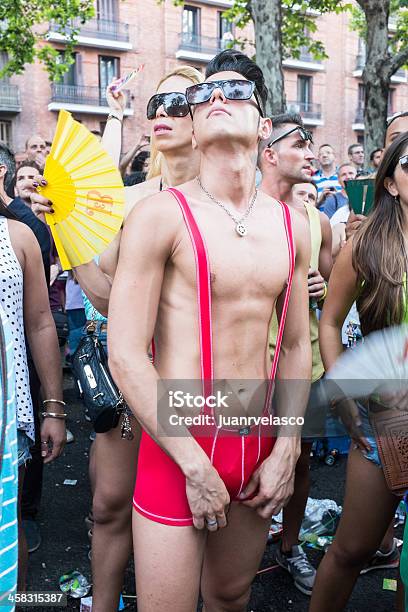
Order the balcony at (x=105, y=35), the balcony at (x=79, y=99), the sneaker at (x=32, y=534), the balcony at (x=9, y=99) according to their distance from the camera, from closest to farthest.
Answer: the sneaker at (x=32, y=534)
the balcony at (x=9, y=99)
the balcony at (x=79, y=99)
the balcony at (x=105, y=35)

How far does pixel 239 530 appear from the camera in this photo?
1.94 meters

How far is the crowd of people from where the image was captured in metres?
1.73

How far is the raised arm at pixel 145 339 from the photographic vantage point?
5.57 feet

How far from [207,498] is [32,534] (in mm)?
2224

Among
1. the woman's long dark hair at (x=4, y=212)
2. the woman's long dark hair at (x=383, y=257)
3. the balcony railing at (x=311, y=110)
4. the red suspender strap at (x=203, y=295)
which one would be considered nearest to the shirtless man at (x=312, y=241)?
the woman's long dark hair at (x=383, y=257)

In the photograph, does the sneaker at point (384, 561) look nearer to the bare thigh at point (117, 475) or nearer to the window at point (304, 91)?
the bare thigh at point (117, 475)

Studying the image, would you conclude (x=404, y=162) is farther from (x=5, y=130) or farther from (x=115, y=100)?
(x=5, y=130)

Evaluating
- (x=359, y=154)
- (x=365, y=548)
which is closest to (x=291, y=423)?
(x=365, y=548)

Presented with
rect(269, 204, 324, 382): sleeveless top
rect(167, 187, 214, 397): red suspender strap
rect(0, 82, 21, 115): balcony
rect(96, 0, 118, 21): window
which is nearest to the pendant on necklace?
rect(167, 187, 214, 397): red suspender strap

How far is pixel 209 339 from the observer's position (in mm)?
1737

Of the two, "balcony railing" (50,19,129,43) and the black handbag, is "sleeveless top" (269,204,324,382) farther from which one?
"balcony railing" (50,19,129,43)

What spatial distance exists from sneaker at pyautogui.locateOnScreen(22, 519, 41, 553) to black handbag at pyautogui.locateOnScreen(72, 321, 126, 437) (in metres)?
1.36

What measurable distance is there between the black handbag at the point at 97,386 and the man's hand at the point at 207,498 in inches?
29.7

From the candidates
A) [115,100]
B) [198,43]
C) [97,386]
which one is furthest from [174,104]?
[198,43]
